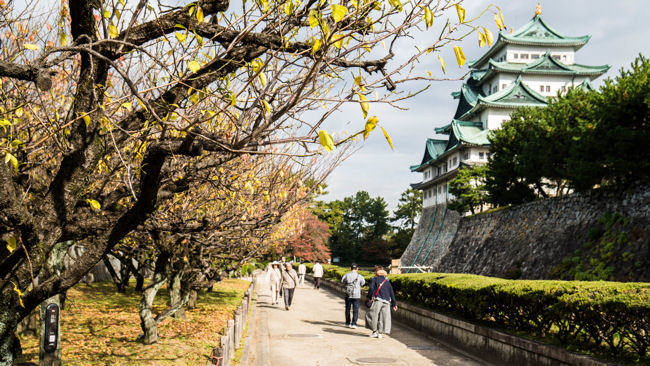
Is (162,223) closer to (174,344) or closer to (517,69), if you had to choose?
(174,344)

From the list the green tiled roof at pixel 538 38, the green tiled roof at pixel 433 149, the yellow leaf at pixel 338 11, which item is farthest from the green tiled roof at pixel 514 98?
the yellow leaf at pixel 338 11

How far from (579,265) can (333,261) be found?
181 feet

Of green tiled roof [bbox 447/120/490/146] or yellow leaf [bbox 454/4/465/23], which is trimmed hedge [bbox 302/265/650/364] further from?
green tiled roof [bbox 447/120/490/146]

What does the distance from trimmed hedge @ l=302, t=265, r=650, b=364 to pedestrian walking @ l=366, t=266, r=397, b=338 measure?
1.75m

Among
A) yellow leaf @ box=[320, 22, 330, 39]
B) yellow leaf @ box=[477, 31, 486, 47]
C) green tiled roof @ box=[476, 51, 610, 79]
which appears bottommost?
yellow leaf @ box=[320, 22, 330, 39]

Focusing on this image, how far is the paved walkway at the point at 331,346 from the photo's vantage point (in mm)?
10281

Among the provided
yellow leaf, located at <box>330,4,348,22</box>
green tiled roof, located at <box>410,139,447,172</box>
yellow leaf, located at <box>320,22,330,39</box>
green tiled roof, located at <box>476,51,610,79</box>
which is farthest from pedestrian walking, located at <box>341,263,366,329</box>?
green tiled roof, located at <box>410,139,447,172</box>

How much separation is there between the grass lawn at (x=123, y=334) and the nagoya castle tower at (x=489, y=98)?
36434 mm

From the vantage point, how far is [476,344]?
36.5 ft

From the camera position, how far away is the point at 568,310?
8.45 metres

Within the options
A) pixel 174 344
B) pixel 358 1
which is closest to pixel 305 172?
pixel 174 344

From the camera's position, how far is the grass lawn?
9.09m

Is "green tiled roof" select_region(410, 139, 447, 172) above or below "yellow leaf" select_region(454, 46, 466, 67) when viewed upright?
above

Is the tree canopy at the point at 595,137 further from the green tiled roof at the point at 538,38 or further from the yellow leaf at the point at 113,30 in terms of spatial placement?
the green tiled roof at the point at 538,38
